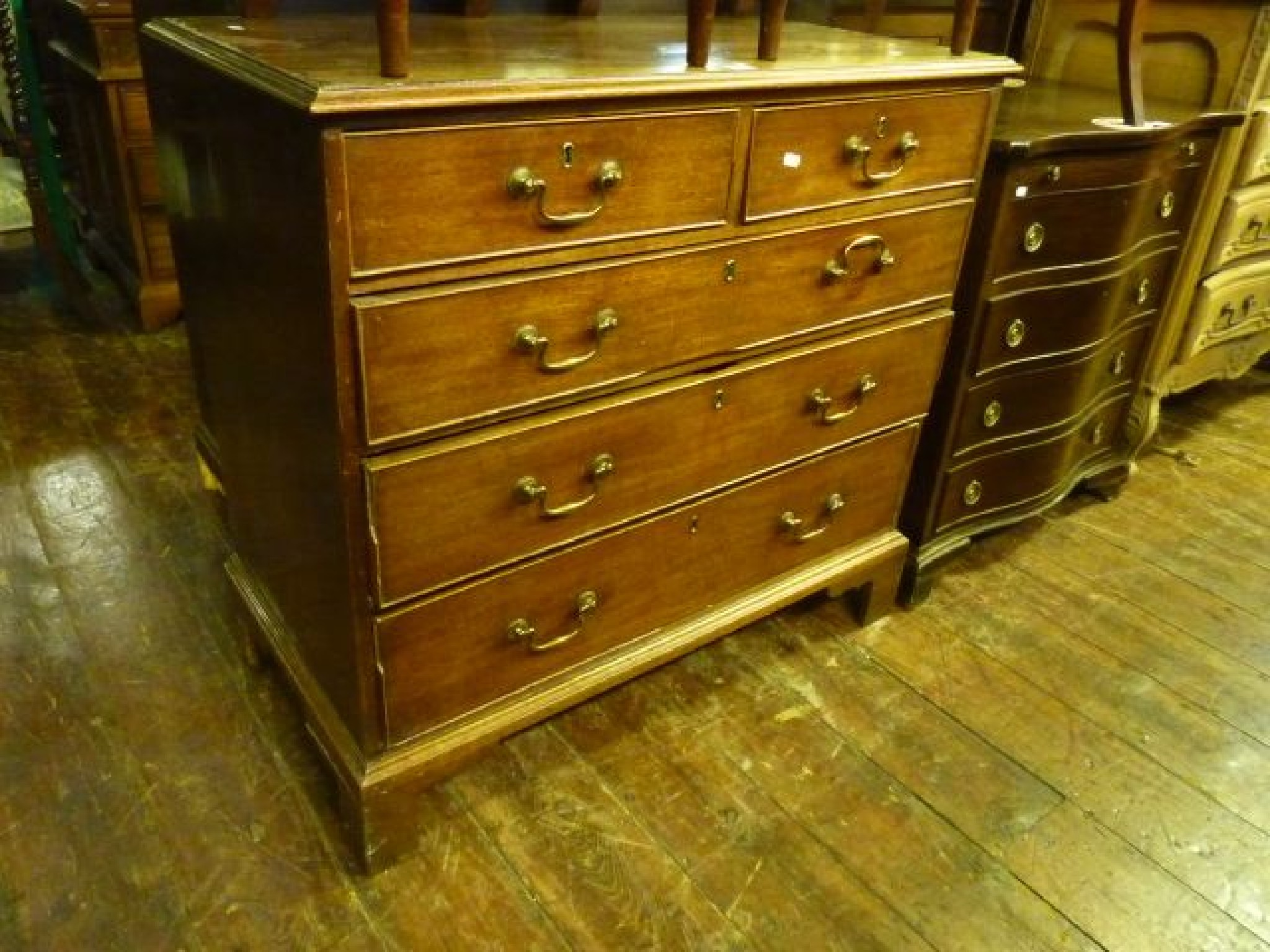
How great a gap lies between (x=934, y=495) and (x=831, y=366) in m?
0.47

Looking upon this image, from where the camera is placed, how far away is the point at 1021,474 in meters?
1.93

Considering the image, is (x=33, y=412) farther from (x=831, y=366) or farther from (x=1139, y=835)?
(x=1139, y=835)

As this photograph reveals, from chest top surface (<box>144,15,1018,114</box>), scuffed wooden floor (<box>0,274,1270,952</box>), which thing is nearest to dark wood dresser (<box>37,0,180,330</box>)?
scuffed wooden floor (<box>0,274,1270,952</box>)

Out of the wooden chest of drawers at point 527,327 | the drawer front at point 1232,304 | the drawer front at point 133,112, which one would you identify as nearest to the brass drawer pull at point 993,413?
the wooden chest of drawers at point 527,327

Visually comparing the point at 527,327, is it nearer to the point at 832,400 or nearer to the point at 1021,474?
the point at 832,400

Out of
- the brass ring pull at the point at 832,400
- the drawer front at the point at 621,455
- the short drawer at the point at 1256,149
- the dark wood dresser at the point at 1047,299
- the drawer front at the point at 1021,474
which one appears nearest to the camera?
the drawer front at the point at 621,455

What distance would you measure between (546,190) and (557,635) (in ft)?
2.00

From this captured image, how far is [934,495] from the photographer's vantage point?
5.89 feet

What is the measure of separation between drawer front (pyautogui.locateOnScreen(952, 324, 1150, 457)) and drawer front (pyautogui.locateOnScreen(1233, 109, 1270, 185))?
38 cm

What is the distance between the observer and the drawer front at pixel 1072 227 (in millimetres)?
1572

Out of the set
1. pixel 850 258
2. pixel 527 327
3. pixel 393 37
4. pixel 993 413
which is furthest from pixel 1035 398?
pixel 393 37

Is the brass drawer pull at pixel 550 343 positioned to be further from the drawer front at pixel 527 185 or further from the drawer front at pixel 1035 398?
the drawer front at pixel 1035 398

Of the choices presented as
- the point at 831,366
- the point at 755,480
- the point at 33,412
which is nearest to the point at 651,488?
the point at 755,480

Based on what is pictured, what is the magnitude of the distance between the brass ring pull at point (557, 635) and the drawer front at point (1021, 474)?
0.79m
